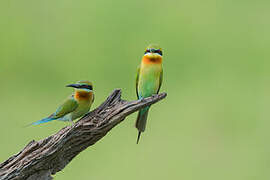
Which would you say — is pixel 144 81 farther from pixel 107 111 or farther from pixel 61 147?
pixel 61 147

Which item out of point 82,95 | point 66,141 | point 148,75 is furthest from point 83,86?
point 148,75

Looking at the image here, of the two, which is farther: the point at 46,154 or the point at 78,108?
the point at 78,108

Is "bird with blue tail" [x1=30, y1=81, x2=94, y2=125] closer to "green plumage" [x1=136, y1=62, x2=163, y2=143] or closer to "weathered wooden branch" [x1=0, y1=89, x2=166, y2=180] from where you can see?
"weathered wooden branch" [x1=0, y1=89, x2=166, y2=180]

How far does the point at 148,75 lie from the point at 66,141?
0.48 m

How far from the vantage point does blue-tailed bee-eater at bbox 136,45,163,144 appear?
1.59 m

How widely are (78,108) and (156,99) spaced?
286 millimetres

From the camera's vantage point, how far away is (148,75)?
1625 millimetres

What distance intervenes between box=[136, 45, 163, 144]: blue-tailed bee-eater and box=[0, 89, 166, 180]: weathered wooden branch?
30 cm

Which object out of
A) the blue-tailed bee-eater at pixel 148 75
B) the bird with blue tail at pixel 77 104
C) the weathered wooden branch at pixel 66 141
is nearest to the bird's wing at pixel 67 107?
the bird with blue tail at pixel 77 104

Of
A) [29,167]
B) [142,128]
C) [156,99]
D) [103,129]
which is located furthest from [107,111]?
[142,128]

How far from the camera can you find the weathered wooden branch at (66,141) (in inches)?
50.7

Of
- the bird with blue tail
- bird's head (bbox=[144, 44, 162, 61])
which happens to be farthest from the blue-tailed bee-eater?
the bird with blue tail

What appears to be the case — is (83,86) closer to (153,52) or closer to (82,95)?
(82,95)

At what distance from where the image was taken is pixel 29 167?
129 centimetres
